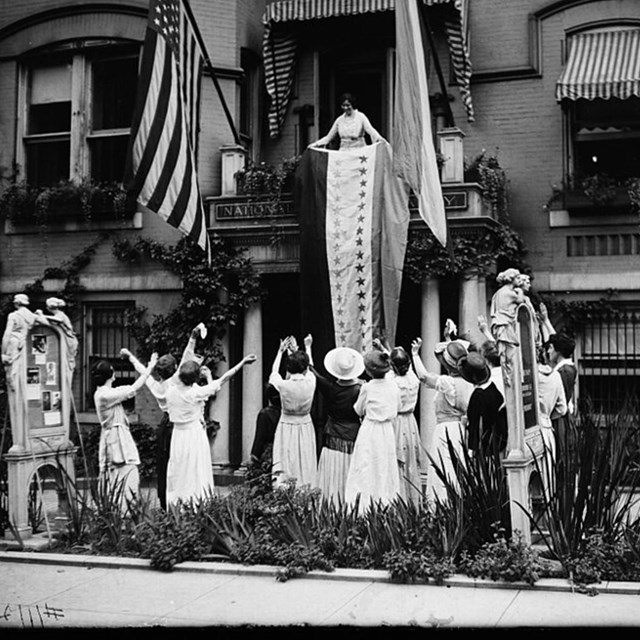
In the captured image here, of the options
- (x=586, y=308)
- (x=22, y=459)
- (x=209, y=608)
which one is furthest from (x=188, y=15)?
(x=209, y=608)

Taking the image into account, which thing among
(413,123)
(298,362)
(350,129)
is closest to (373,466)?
(298,362)

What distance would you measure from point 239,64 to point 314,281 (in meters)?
4.74

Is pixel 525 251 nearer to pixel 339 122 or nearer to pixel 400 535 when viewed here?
pixel 339 122

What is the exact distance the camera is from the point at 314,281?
43.7 ft

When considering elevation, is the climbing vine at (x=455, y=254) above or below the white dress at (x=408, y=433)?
above

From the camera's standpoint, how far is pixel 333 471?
33.2 ft

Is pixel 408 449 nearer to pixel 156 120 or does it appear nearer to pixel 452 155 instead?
pixel 156 120

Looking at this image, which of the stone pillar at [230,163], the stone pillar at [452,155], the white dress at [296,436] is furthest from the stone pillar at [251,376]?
the white dress at [296,436]

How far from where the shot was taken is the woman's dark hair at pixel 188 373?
32.1 feet

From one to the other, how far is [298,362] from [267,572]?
115 inches

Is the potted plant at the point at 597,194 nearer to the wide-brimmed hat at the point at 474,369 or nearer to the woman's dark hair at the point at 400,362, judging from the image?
the woman's dark hair at the point at 400,362

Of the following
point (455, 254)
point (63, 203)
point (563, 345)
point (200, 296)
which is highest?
point (63, 203)

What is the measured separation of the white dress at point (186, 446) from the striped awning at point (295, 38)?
762cm

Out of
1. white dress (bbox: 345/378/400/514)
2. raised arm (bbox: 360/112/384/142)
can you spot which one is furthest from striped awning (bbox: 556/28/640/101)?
white dress (bbox: 345/378/400/514)
